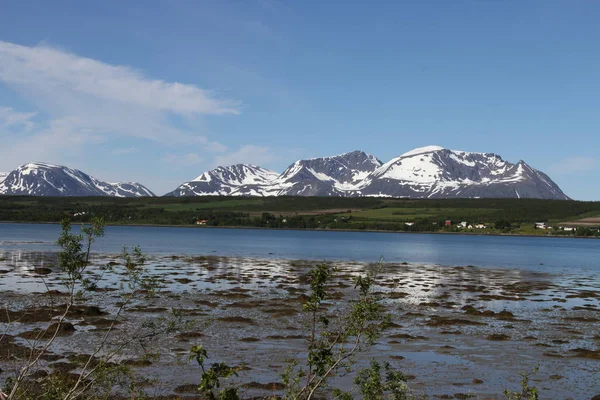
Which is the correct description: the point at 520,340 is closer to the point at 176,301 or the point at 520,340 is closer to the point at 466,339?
the point at 466,339

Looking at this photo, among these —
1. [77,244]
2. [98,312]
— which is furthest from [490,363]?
[98,312]

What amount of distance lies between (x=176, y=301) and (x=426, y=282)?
32342mm

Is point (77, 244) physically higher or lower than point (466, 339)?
higher

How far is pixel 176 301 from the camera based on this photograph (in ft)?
151

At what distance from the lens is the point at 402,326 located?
37.8m

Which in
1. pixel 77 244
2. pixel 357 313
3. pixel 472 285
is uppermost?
pixel 77 244

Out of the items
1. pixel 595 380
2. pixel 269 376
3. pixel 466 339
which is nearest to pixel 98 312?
pixel 269 376

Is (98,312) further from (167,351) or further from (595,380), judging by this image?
(595,380)

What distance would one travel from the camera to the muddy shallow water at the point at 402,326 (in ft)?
83.4

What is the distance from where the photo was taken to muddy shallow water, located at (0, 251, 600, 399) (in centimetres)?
2541

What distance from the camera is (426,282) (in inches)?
2645

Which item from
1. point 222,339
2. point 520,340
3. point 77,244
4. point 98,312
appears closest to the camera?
point 77,244

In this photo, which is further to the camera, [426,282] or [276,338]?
[426,282]

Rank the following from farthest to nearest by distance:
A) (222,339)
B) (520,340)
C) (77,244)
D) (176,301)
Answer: (176,301), (520,340), (222,339), (77,244)
